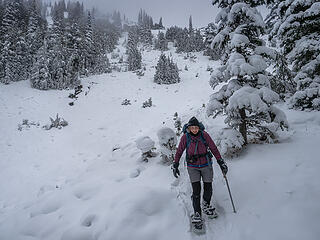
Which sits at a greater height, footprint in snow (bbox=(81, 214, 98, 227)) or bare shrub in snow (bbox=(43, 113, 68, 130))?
bare shrub in snow (bbox=(43, 113, 68, 130))

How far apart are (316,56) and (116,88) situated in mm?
24293

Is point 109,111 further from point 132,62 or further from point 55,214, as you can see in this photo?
point 132,62

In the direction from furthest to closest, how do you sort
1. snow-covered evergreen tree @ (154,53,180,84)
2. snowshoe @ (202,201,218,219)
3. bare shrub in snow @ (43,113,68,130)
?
snow-covered evergreen tree @ (154,53,180,84)
bare shrub in snow @ (43,113,68,130)
snowshoe @ (202,201,218,219)

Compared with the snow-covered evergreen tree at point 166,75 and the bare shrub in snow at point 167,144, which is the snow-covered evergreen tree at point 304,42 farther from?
the snow-covered evergreen tree at point 166,75

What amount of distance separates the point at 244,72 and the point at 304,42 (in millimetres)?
5053

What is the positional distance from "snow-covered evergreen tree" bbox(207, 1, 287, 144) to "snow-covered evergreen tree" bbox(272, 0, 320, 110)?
348cm

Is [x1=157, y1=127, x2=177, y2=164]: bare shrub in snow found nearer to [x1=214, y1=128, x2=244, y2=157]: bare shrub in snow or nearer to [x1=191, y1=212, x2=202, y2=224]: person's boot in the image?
[x1=214, y1=128, x2=244, y2=157]: bare shrub in snow

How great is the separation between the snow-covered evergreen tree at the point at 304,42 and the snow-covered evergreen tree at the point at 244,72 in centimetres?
348

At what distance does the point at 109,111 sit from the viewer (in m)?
19.4

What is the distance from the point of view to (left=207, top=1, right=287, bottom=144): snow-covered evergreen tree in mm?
5008

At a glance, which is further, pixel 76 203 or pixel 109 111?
pixel 109 111

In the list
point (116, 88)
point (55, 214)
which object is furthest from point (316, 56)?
point (116, 88)

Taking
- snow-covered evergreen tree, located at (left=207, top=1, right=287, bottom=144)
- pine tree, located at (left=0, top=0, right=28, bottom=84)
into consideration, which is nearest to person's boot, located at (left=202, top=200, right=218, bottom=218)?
snow-covered evergreen tree, located at (left=207, top=1, right=287, bottom=144)

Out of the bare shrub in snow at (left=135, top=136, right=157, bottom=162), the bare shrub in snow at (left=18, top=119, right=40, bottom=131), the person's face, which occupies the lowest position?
the bare shrub in snow at (left=135, top=136, right=157, bottom=162)
